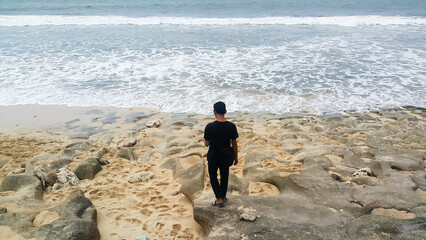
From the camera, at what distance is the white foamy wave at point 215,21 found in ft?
80.1

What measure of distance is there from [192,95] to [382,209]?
7.14 metres

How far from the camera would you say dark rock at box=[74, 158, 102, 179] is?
5633 millimetres

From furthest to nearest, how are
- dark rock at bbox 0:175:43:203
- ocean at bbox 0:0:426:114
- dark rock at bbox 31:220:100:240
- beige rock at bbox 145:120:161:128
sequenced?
1. ocean at bbox 0:0:426:114
2. beige rock at bbox 145:120:161:128
3. dark rock at bbox 0:175:43:203
4. dark rock at bbox 31:220:100:240

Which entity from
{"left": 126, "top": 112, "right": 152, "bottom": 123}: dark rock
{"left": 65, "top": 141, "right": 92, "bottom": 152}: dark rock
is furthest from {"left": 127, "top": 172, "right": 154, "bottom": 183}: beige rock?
{"left": 126, "top": 112, "right": 152, "bottom": 123}: dark rock

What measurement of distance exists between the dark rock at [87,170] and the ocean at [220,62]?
3.82 meters

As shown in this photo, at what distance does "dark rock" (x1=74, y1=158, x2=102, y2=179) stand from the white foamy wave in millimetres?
21134

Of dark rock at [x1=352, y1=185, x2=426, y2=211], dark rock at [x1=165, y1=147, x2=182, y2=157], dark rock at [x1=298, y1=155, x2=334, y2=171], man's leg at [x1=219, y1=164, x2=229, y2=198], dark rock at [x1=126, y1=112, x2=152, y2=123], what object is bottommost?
dark rock at [x1=165, y1=147, x2=182, y2=157]

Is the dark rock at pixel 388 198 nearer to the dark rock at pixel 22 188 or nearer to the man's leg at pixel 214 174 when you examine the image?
the man's leg at pixel 214 174

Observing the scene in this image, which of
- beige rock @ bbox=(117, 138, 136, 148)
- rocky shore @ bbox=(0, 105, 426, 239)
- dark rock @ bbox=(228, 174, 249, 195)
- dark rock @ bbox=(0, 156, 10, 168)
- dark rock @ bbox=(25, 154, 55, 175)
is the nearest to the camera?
rocky shore @ bbox=(0, 105, 426, 239)

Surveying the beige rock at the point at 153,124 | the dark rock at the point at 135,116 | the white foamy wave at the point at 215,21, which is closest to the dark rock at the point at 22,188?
the beige rock at the point at 153,124

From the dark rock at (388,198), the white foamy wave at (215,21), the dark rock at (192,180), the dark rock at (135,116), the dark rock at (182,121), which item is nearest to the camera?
the dark rock at (388,198)

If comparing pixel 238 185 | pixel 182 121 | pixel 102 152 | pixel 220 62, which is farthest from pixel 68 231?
pixel 220 62

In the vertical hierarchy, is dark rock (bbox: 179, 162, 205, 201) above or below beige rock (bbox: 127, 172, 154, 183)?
Answer: above

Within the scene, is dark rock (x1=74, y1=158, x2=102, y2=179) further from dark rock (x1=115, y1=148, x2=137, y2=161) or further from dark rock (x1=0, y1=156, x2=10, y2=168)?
dark rock (x1=0, y1=156, x2=10, y2=168)
